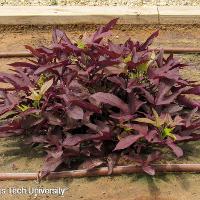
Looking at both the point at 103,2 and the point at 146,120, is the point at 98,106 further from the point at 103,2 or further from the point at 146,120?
the point at 103,2

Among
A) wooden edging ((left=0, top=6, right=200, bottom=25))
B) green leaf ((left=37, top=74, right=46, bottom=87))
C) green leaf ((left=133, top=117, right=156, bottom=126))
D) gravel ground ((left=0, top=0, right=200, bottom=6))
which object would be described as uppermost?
gravel ground ((left=0, top=0, right=200, bottom=6))

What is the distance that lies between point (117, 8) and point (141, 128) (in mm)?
2508

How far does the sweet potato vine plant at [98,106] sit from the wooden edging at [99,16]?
1750mm

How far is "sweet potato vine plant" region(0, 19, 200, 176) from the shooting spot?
3416mm

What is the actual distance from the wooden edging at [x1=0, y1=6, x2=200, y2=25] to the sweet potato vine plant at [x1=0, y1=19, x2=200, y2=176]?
175 centimetres

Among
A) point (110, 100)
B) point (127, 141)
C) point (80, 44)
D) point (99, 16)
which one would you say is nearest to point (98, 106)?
point (110, 100)

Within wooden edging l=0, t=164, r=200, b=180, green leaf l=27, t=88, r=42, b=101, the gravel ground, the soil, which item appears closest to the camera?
the soil

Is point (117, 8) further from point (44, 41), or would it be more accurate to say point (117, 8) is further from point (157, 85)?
point (157, 85)

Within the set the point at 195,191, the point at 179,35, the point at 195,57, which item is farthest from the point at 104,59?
the point at 179,35

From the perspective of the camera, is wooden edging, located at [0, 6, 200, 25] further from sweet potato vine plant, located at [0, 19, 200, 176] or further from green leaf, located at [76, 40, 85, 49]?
green leaf, located at [76, 40, 85, 49]

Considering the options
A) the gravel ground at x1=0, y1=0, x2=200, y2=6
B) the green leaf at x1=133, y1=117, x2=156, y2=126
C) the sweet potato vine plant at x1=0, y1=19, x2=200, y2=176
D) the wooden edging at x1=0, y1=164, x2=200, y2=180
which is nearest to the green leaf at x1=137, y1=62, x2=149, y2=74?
the sweet potato vine plant at x1=0, y1=19, x2=200, y2=176

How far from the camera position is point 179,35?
5.53 m

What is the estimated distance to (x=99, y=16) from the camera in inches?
217

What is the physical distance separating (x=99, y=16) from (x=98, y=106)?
2.19 metres
